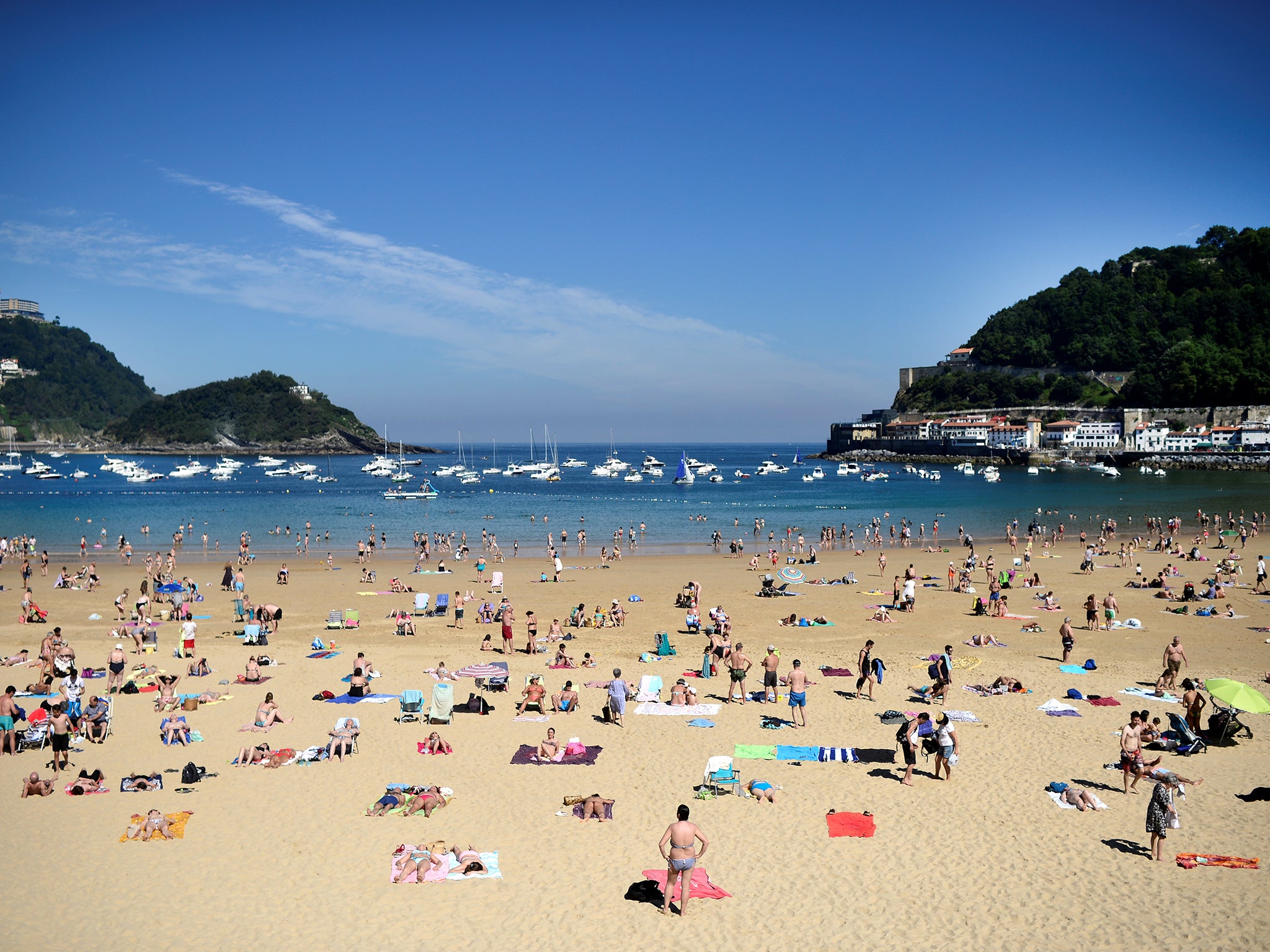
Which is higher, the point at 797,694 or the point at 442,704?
the point at 797,694

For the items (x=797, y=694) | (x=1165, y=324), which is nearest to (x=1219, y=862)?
(x=797, y=694)

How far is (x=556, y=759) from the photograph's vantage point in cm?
1228

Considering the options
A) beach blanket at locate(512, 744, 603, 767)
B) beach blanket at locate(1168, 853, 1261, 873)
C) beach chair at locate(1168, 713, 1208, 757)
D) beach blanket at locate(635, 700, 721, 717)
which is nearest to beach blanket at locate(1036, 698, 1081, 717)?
beach chair at locate(1168, 713, 1208, 757)

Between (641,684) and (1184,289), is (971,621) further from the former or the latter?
(1184,289)

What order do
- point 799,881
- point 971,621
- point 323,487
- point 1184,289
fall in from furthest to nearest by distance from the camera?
point 1184,289 → point 323,487 → point 971,621 → point 799,881

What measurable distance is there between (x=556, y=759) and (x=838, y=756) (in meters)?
4.17

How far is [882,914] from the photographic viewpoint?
27.1 ft

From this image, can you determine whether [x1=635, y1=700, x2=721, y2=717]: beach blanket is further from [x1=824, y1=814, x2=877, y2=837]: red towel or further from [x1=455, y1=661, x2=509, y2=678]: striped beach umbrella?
[x1=824, y1=814, x2=877, y2=837]: red towel

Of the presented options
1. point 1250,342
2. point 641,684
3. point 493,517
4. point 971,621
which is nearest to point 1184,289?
point 1250,342

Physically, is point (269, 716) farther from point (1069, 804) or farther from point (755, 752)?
point (1069, 804)

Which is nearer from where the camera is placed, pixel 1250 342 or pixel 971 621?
pixel 971 621

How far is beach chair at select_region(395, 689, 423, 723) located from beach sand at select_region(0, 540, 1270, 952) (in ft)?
0.97

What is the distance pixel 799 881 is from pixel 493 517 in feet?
168

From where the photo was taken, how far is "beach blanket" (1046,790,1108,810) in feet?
34.6
